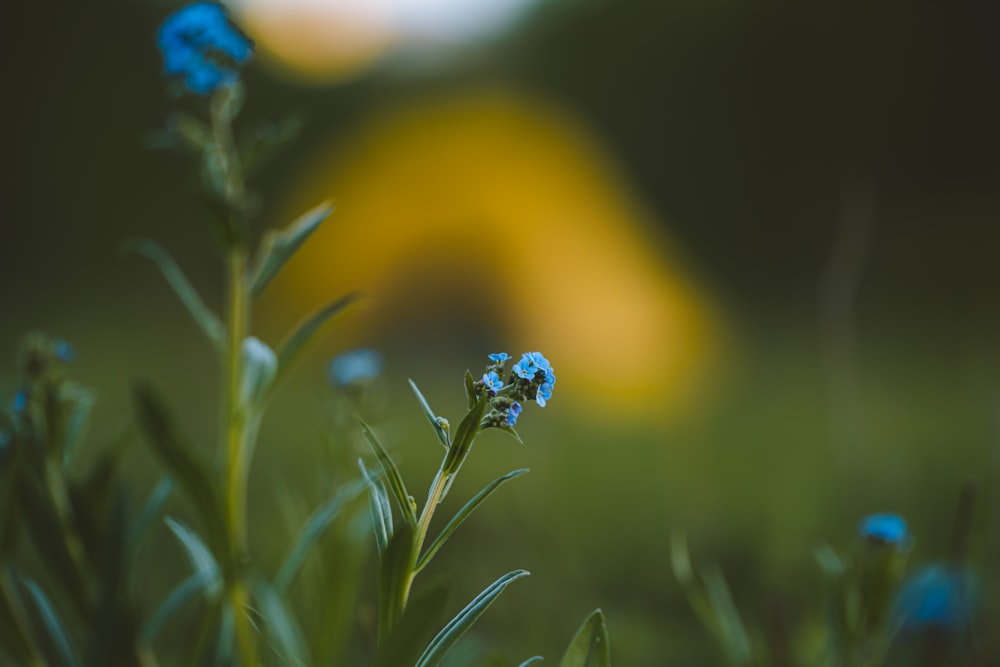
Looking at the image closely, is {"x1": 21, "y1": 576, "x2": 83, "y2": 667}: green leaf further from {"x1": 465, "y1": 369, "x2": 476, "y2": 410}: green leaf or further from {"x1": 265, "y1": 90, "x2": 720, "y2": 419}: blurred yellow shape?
{"x1": 265, "y1": 90, "x2": 720, "y2": 419}: blurred yellow shape

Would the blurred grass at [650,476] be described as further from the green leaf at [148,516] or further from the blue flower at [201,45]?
the blue flower at [201,45]

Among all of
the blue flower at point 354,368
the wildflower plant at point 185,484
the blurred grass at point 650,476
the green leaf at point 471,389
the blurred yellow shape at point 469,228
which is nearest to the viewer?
the green leaf at point 471,389

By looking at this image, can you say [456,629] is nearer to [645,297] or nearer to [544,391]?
[544,391]

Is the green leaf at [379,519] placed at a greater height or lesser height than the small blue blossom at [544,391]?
lesser

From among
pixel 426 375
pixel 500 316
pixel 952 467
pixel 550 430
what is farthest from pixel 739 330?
pixel 550 430

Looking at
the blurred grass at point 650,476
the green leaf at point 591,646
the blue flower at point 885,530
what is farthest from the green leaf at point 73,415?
the blue flower at point 885,530

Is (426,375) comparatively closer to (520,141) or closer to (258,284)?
(520,141)

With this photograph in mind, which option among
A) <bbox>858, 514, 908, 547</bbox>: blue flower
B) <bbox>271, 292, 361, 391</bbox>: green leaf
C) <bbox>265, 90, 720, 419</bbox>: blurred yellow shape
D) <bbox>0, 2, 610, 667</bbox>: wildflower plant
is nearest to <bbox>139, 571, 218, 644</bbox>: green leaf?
<bbox>0, 2, 610, 667</bbox>: wildflower plant
